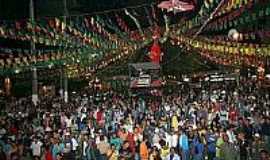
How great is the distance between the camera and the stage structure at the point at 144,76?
1519 inches

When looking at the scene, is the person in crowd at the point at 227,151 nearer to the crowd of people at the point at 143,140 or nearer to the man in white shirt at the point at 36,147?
the crowd of people at the point at 143,140

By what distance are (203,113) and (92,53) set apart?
7828 mm

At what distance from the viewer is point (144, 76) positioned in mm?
38781

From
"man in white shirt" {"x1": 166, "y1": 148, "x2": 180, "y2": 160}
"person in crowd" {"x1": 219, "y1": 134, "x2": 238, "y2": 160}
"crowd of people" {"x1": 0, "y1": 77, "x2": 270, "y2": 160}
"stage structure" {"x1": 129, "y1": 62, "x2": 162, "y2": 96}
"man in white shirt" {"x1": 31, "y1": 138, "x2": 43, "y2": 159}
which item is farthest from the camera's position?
"stage structure" {"x1": 129, "y1": 62, "x2": 162, "y2": 96}

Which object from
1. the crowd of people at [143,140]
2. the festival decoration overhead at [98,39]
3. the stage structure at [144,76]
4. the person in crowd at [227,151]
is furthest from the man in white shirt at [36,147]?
the stage structure at [144,76]

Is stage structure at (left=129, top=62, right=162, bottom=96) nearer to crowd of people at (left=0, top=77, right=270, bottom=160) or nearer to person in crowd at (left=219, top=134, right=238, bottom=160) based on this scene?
crowd of people at (left=0, top=77, right=270, bottom=160)

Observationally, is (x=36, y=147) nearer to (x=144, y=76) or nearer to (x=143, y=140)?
(x=143, y=140)

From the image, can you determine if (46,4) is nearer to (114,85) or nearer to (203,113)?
(114,85)

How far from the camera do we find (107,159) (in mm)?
18984

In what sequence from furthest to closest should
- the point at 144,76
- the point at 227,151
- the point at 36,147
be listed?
the point at 144,76
the point at 36,147
the point at 227,151

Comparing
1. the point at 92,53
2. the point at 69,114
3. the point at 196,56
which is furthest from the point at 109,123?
the point at 196,56

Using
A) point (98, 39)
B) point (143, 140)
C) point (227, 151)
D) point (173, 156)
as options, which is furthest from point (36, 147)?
point (98, 39)

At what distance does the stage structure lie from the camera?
38594 mm

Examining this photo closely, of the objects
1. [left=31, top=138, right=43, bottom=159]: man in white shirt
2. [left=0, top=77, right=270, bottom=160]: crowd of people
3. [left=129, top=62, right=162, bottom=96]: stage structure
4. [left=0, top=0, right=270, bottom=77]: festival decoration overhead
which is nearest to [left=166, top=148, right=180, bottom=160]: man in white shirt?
[left=0, top=77, right=270, bottom=160]: crowd of people
